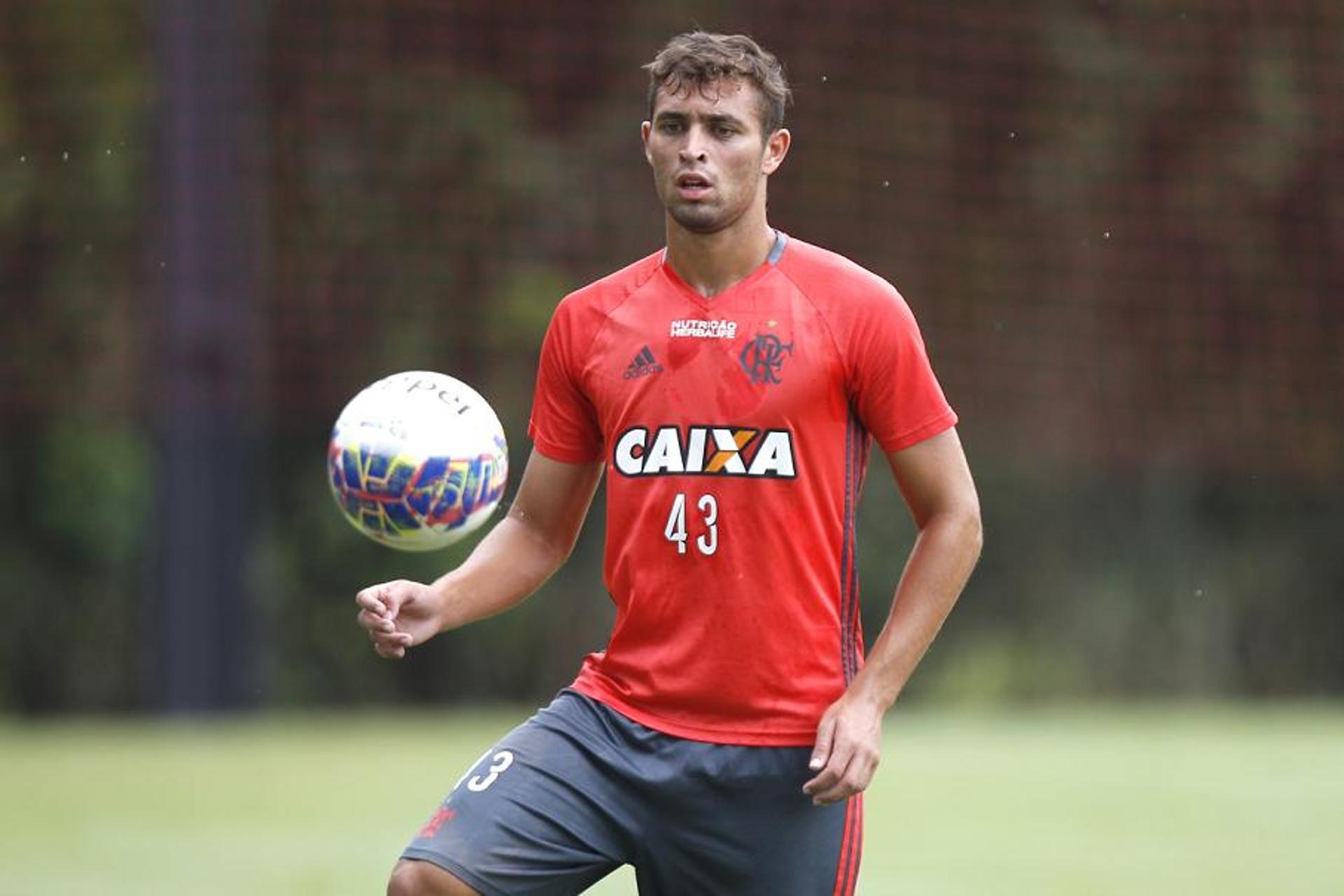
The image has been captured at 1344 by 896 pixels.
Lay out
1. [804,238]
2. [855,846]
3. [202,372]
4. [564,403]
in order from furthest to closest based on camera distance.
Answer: [804,238] → [202,372] → [564,403] → [855,846]

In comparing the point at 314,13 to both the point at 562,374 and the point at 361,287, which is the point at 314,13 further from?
the point at 562,374

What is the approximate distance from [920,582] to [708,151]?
970 millimetres

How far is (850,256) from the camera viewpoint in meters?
16.8

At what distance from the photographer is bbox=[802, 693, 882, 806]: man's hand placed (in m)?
4.86

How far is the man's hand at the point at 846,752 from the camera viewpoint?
4.86 metres

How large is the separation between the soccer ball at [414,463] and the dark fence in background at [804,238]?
10.6 meters

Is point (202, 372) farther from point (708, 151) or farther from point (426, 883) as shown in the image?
point (426, 883)

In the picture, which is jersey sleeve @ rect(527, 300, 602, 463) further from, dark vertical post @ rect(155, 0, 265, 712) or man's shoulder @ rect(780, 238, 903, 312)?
dark vertical post @ rect(155, 0, 265, 712)

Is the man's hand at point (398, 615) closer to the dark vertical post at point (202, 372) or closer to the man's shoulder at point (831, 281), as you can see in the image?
the man's shoulder at point (831, 281)

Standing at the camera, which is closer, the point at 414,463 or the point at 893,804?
the point at 414,463

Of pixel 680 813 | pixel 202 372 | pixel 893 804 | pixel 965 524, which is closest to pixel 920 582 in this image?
pixel 965 524

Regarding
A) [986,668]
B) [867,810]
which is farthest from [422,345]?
[867,810]

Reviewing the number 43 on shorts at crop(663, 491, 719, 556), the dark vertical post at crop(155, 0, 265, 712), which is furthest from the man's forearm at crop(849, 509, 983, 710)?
the dark vertical post at crop(155, 0, 265, 712)

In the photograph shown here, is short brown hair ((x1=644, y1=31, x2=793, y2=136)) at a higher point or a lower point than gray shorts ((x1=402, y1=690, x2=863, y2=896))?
higher
